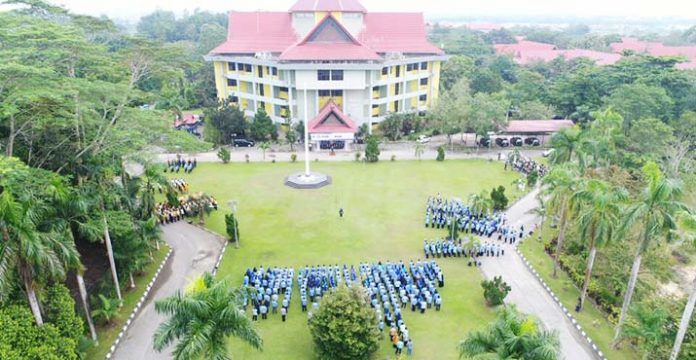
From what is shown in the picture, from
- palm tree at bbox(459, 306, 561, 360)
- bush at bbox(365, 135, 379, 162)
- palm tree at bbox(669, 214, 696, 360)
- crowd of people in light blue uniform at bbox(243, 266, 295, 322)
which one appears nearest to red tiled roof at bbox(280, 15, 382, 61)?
bush at bbox(365, 135, 379, 162)

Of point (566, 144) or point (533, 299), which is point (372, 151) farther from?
point (533, 299)

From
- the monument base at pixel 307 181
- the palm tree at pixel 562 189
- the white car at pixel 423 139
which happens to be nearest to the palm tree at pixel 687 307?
the palm tree at pixel 562 189

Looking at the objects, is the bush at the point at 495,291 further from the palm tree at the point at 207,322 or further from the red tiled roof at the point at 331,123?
the red tiled roof at the point at 331,123

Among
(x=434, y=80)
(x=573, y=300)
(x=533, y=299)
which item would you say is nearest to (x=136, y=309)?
(x=533, y=299)

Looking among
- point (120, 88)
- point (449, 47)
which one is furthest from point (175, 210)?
point (449, 47)

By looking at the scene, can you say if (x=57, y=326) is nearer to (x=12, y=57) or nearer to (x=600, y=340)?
(x=12, y=57)
